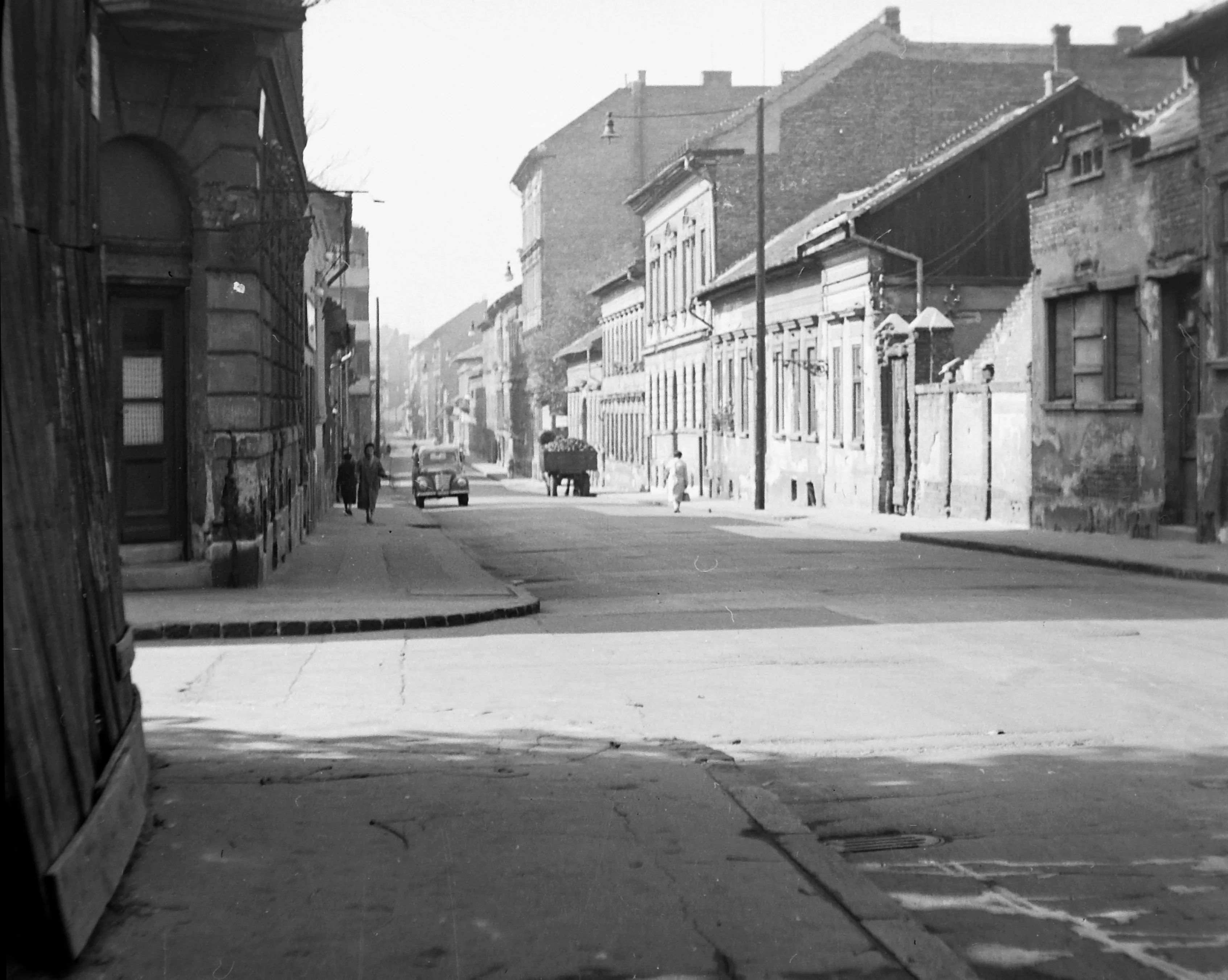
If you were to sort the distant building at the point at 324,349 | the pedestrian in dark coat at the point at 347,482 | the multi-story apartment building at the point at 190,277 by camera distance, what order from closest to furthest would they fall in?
the multi-story apartment building at the point at 190,277
the distant building at the point at 324,349
the pedestrian in dark coat at the point at 347,482

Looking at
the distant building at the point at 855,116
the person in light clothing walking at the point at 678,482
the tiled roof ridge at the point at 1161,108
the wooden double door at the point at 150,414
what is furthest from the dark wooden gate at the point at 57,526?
the distant building at the point at 855,116

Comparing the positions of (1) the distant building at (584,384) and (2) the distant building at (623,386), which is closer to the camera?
(2) the distant building at (623,386)

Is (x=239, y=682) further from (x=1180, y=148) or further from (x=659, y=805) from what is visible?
(x=1180, y=148)

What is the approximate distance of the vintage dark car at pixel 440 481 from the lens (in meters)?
47.6

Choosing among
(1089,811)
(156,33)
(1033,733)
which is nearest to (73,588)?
(1089,811)

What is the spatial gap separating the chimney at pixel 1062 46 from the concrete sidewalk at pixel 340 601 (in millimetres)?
31323

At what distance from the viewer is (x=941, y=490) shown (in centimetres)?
3266

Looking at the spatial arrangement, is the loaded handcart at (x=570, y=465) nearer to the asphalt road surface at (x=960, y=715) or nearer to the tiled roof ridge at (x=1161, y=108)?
the tiled roof ridge at (x=1161, y=108)

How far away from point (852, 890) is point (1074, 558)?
17013 mm

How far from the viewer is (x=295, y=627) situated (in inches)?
559

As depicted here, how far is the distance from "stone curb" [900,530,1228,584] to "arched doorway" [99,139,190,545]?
10949mm

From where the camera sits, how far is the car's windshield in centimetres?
4897

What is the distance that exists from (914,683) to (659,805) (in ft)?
13.2

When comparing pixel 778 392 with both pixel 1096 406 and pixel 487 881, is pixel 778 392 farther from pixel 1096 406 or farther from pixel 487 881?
pixel 487 881
